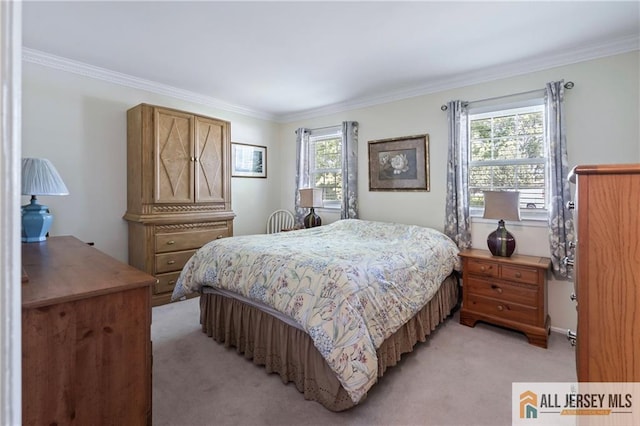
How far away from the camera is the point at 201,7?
83.9 inches

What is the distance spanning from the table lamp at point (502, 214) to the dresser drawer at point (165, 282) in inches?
129

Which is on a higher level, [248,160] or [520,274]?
[248,160]

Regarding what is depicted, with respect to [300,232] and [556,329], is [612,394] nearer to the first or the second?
[556,329]

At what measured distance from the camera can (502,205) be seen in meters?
2.71

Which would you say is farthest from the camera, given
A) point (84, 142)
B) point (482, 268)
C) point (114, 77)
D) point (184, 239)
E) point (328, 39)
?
point (184, 239)

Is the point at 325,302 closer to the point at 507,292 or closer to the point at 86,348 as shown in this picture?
the point at 86,348

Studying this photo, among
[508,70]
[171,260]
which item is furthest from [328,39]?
[171,260]

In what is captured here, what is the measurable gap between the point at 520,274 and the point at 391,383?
4.90 ft

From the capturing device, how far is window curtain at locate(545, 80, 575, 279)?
265 cm

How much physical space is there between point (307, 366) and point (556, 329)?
95.5 inches

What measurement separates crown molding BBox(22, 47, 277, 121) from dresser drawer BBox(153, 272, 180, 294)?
83.6 inches

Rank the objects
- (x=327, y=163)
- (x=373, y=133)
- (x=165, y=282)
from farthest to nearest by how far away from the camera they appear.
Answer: (x=327, y=163), (x=373, y=133), (x=165, y=282)

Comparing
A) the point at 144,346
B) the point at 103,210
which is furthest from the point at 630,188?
the point at 103,210

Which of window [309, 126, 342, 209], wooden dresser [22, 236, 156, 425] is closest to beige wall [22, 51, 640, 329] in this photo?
window [309, 126, 342, 209]
